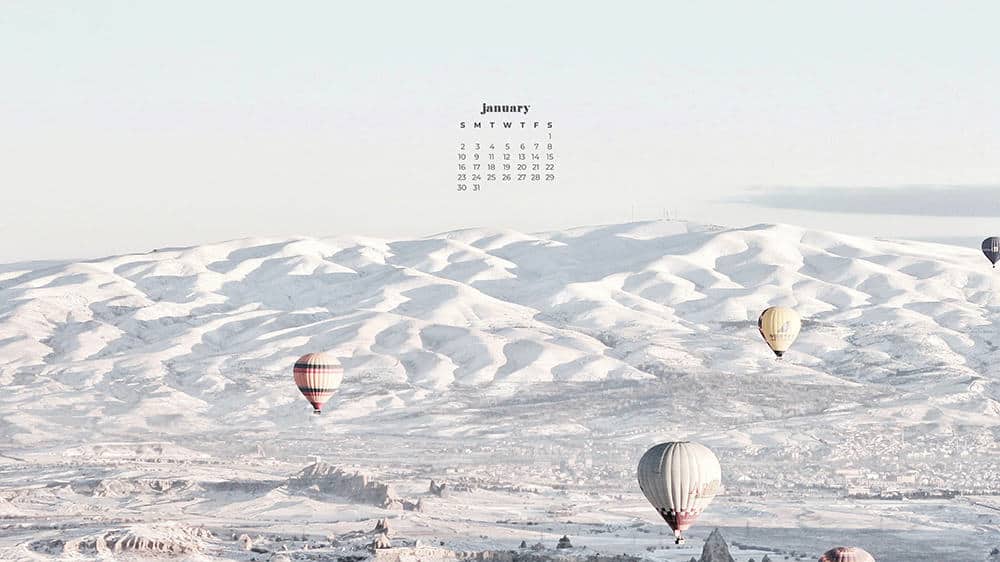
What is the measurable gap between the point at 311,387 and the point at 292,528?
45.9ft

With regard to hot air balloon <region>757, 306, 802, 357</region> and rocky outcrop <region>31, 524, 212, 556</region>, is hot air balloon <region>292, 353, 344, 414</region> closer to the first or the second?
rocky outcrop <region>31, 524, 212, 556</region>

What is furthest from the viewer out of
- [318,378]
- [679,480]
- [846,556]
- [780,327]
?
[780,327]

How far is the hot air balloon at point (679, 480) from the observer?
11044 cm

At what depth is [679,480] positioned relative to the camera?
110375 millimetres

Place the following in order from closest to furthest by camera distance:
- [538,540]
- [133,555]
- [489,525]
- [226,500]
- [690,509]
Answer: [690,509] < [133,555] < [538,540] < [489,525] < [226,500]

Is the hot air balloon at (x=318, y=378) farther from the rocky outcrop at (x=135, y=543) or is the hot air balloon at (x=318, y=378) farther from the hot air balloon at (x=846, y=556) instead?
the hot air balloon at (x=846, y=556)

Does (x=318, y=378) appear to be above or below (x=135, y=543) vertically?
above

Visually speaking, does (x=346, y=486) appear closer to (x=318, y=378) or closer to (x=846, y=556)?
(x=318, y=378)

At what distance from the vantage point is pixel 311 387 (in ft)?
550

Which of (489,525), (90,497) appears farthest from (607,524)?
(90,497)

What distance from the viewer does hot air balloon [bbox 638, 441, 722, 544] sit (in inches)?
4348

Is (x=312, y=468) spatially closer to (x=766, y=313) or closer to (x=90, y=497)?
(x=90, y=497)

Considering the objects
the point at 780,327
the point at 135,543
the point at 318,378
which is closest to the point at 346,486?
the point at 318,378

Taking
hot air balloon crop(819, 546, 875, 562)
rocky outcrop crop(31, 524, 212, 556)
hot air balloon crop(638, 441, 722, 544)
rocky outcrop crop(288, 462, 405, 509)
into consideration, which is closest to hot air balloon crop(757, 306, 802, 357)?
rocky outcrop crop(288, 462, 405, 509)
